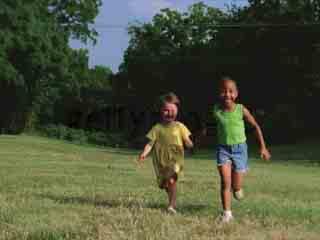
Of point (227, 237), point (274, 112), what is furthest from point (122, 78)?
point (227, 237)

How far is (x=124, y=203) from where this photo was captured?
1013 cm

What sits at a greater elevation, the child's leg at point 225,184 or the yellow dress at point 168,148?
the yellow dress at point 168,148

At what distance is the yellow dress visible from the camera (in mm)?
9953

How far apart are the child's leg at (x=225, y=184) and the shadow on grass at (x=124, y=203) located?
1.64 ft

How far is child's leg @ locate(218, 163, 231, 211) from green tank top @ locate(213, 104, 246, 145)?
1.01ft

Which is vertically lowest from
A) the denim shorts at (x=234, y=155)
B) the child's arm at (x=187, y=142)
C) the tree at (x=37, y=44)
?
the denim shorts at (x=234, y=155)

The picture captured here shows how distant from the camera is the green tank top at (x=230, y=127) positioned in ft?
30.7

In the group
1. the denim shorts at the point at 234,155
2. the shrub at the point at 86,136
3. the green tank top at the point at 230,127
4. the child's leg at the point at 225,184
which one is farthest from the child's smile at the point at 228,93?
the shrub at the point at 86,136

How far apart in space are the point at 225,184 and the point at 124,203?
1620 millimetres

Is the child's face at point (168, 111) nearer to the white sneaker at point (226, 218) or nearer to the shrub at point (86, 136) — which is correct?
the white sneaker at point (226, 218)

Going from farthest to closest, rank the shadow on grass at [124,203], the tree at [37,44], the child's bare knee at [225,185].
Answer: the tree at [37,44] < the shadow on grass at [124,203] < the child's bare knee at [225,185]

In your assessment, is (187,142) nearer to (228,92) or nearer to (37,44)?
(228,92)

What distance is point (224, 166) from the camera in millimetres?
9211

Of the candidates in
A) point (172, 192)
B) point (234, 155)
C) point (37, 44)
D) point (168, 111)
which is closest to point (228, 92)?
point (234, 155)
